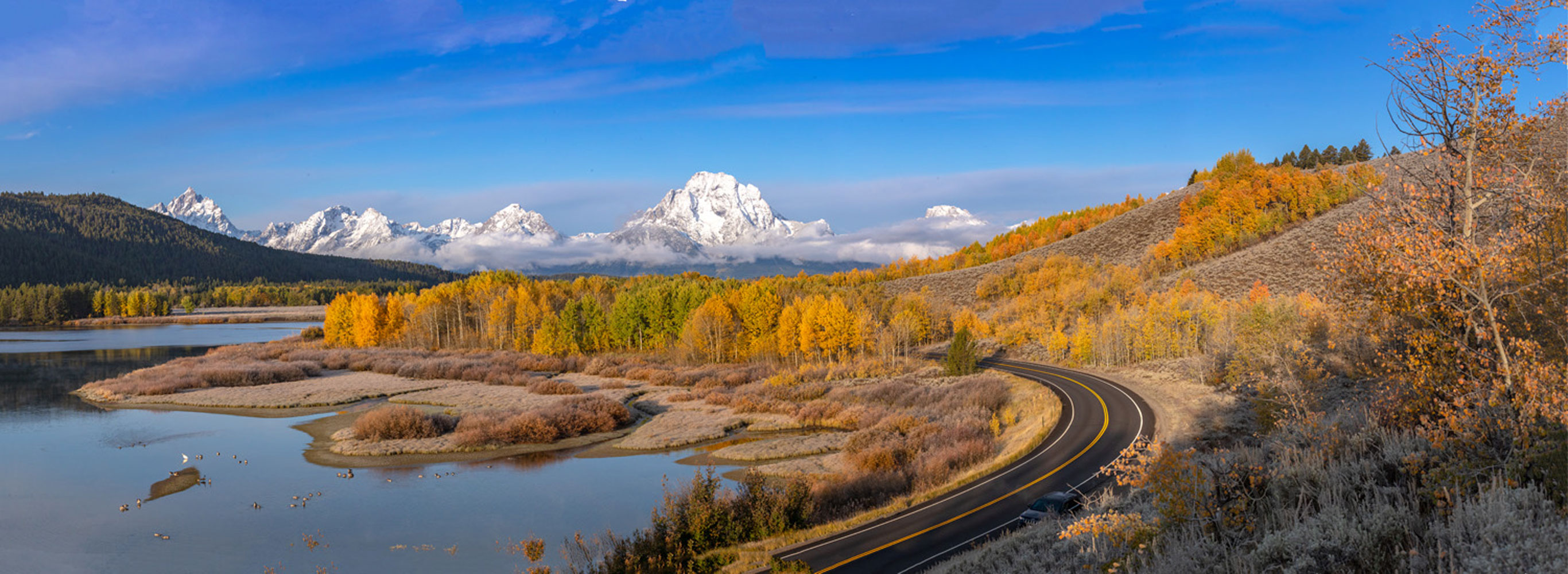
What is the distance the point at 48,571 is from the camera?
21219 mm

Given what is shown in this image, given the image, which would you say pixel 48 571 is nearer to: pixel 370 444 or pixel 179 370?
pixel 370 444

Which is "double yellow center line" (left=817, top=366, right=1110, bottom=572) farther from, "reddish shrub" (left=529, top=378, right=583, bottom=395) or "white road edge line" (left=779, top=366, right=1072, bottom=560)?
"reddish shrub" (left=529, top=378, right=583, bottom=395)

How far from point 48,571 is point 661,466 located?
21.9 metres

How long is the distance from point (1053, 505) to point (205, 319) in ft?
722

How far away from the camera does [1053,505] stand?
22.3 m

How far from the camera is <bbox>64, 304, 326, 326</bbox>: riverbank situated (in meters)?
165

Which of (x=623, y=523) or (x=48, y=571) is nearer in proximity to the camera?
(x=48, y=571)

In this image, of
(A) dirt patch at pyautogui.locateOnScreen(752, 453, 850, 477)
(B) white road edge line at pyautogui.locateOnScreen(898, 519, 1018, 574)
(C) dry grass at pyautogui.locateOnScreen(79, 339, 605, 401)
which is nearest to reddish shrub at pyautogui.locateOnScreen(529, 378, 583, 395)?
(C) dry grass at pyautogui.locateOnScreen(79, 339, 605, 401)

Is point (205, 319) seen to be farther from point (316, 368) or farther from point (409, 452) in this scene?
point (409, 452)

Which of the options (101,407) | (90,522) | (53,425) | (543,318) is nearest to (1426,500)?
(90,522)

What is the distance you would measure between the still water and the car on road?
13.8m

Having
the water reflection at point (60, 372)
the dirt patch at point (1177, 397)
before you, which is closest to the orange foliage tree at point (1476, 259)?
the dirt patch at point (1177, 397)

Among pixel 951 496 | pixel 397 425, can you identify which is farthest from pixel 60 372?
pixel 951 496

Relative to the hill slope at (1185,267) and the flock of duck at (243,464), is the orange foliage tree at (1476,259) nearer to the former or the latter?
the hill slope at (1185,267)
